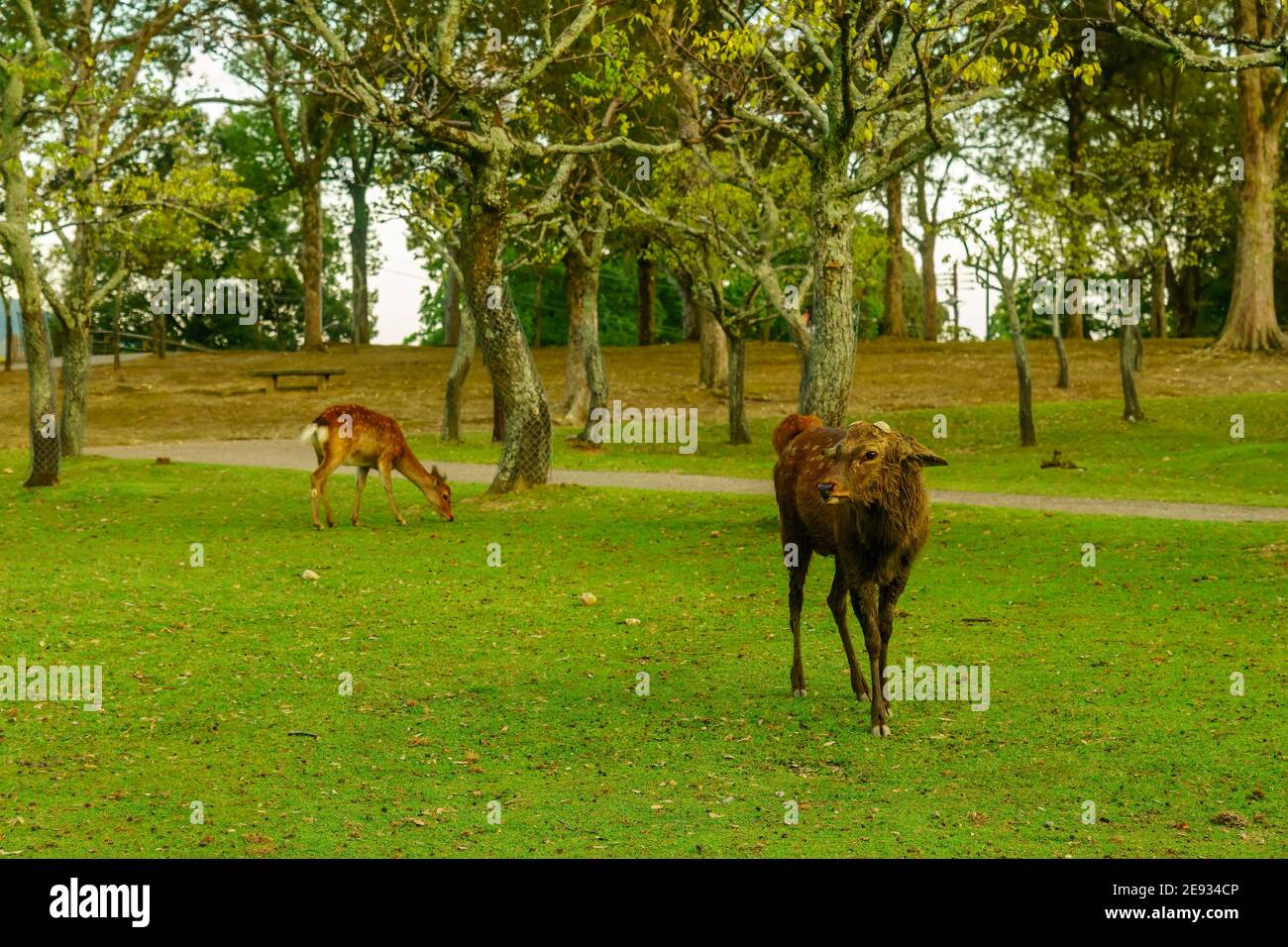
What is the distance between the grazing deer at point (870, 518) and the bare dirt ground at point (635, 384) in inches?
1220

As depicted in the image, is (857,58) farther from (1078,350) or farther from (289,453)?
(1078,350)

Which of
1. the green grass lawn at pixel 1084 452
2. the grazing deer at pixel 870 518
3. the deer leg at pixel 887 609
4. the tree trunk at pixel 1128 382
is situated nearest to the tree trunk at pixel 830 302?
the green grass lawn at pixel 1084 452

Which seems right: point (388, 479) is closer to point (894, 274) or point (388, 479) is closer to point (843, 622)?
point (843, 622)

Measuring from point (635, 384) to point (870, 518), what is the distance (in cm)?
3799

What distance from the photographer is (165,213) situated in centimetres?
3045

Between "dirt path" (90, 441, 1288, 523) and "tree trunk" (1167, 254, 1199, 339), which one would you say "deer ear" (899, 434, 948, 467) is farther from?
"tree trunk" (1167, 254, 1199, 339)

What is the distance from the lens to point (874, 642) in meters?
9.96

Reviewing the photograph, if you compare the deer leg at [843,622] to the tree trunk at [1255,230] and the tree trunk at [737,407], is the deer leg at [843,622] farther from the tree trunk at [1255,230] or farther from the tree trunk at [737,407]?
the tree trunk at [1255,230]

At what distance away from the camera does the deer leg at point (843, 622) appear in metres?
10.5

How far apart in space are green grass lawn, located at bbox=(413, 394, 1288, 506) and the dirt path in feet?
4.33

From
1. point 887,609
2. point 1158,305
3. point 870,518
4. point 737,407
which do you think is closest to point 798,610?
point 887,609

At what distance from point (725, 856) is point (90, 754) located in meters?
4.73

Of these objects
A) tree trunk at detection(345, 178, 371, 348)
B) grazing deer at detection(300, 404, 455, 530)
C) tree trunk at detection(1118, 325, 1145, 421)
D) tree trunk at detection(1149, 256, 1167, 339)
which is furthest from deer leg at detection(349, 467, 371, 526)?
tree trunk at detection(345, 178, 371, 348)

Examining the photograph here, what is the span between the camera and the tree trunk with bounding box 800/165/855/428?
19609mm
